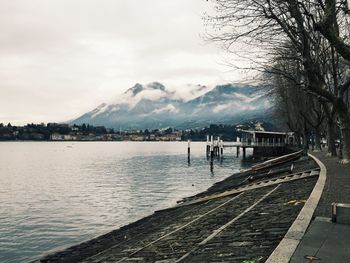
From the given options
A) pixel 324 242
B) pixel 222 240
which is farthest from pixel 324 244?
pixel 222 240

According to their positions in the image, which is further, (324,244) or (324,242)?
(324,242)

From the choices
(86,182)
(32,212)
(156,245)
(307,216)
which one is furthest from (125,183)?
(307,216)

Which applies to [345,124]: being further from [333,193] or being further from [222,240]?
[222,240]

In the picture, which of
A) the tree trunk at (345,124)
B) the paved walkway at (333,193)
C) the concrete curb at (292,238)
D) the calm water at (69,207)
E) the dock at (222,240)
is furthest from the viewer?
the tree trunk at (345,124)

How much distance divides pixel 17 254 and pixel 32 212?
11.1 m

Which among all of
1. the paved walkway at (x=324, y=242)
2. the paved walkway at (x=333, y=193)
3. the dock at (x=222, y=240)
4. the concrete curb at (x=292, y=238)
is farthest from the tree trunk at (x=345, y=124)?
the paved walkway at (x=324, y=242)

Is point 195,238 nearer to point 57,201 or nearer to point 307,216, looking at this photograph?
point 307,216

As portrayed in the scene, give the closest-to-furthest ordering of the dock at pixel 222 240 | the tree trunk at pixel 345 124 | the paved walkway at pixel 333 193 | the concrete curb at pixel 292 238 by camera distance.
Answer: the concrete curb at pixel 292 238
the dock at pixel 222 240
the paved walkway at pixel 333 193
the tree trunk at pixel 345 124

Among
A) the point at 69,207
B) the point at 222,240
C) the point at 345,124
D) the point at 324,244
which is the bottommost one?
the point at 69,207

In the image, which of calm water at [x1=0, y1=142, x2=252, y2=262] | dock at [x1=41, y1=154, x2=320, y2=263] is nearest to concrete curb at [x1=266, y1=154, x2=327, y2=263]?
dock at [x1=41, y1=154, x2=320, y2=263]

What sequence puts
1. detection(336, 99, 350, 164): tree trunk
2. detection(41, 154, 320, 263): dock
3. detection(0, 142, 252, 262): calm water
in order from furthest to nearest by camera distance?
detection(336, 99, 350, 164): tree trunk
detection(0, 142, 252, 262): calm water
detection(41, 154, 320, 263): dock

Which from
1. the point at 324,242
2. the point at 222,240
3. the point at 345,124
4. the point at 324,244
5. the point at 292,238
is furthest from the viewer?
the point at 345,124

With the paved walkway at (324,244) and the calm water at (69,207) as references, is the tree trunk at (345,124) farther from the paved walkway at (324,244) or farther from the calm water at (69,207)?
the paved walkway at (324,244)

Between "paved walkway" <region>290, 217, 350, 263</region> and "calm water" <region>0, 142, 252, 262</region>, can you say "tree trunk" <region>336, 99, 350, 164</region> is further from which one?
"paved walkway" <region>290, 217, 350, 263</region>
